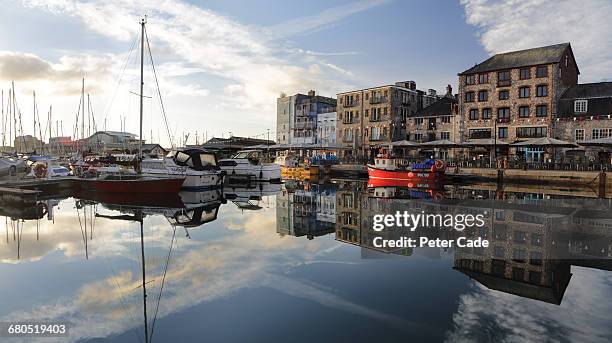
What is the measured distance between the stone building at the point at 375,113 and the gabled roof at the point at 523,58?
12743mm

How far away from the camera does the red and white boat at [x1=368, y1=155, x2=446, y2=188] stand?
40.5m

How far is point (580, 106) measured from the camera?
47.4 metres

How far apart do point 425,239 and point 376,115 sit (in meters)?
55.3

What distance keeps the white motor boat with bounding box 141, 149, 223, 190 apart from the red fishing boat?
16979 millimetres

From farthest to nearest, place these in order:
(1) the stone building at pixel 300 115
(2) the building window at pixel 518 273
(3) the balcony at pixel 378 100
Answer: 1. (1) the stone building at pixel 300 115
2. (3) the balcony at pixel 378 100
3. (2) the building window at pixel 518 273

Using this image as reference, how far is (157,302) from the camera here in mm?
8727

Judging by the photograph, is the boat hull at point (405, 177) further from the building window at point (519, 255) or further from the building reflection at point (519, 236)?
the building window at point (519, 255)

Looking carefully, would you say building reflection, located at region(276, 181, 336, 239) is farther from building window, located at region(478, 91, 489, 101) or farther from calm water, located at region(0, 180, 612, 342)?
building window, located at region(478, 91, 489, 101)

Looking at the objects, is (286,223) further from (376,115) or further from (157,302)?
(376,115)

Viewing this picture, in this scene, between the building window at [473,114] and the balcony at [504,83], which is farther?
the building window at [473,114]

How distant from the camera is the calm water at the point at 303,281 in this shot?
734 centimetres

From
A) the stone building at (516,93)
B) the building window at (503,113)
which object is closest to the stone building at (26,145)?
the stone building at (516,93)

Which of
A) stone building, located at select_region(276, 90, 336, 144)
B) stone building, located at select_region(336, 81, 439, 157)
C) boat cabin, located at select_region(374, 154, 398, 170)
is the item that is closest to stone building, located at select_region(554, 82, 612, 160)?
boat cabin, located at select_region(374, 154, 398, 170)

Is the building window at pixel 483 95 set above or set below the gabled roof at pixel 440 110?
above
